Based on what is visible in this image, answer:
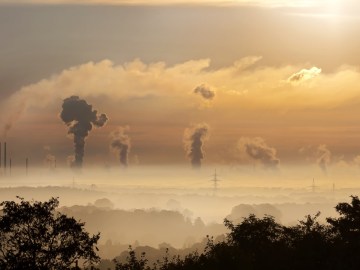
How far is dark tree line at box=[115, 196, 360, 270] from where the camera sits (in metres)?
120

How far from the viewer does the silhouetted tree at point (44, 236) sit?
95438 mm

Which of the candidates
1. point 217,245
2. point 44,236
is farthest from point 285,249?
point 44,236

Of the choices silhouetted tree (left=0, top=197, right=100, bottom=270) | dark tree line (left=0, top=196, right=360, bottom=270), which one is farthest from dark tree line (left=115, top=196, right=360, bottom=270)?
silhouetted tree (left=0, top=197, right=100, bottom=270)

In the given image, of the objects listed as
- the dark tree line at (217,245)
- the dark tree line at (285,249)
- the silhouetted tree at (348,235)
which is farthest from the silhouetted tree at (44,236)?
the silhouetted tree at (348,235)

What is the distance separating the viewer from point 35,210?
3871 inches

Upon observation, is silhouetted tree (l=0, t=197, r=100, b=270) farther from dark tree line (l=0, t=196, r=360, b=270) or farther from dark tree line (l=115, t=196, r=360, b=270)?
dark tree line (l=115, t=196, r=360, b=270)

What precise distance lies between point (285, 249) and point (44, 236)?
49962mm

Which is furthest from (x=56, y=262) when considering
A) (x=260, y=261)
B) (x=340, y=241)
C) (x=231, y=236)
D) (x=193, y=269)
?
(x=231, y=236)

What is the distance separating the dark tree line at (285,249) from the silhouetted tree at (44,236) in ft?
59.7

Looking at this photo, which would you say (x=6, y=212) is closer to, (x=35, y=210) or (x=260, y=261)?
(x=35, y=210)

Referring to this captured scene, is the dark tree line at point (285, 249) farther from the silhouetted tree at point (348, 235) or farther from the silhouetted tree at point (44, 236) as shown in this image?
the silhouetted tree at point (44, 236)

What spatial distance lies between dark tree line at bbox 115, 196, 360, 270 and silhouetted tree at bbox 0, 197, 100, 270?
1821 cm

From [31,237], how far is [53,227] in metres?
2.72

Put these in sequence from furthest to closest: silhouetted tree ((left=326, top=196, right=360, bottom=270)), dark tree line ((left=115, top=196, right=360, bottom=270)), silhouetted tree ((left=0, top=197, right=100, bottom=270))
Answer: silhouetted tree ((left=326, top=196, right=360, bottom=270)), dark tree line ((left=115, top=196, right=360, bottom=270)), silhouetted tree ((left=0, top=197, right=100, bottom=270))
